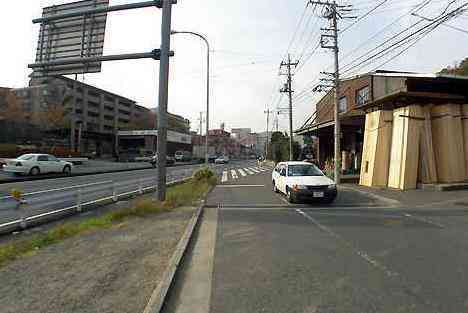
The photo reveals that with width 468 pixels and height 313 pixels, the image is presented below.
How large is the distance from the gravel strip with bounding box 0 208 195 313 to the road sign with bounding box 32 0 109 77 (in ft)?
25.1

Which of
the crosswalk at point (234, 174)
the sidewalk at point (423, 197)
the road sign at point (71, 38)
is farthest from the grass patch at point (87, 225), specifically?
the crosswalk at point (234, 174)

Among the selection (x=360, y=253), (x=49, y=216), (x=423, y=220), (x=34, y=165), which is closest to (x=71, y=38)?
(x=49, y=216)

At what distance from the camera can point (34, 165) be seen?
2675 centimetres

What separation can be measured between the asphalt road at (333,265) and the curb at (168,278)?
0.15 meters

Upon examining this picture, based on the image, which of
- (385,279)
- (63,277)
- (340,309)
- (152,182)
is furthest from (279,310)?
(152,182)

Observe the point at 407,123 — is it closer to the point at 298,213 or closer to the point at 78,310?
the point at 298,213

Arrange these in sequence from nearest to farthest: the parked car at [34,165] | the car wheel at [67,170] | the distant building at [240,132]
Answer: the parked car at [34,165], the car wheel at [67,170], the distant building at [240,132]


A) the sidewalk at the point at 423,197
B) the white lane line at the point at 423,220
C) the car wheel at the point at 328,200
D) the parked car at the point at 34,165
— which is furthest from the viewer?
the parked car at the point at 34,165

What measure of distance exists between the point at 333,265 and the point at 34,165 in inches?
975

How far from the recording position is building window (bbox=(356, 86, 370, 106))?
106 feet

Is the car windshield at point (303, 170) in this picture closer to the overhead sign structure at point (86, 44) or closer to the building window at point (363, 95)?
the overhead sign structure at point (86, 44)

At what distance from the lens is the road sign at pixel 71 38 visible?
47.1ft

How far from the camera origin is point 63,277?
586 centimetres

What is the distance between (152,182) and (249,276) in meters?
16.2
